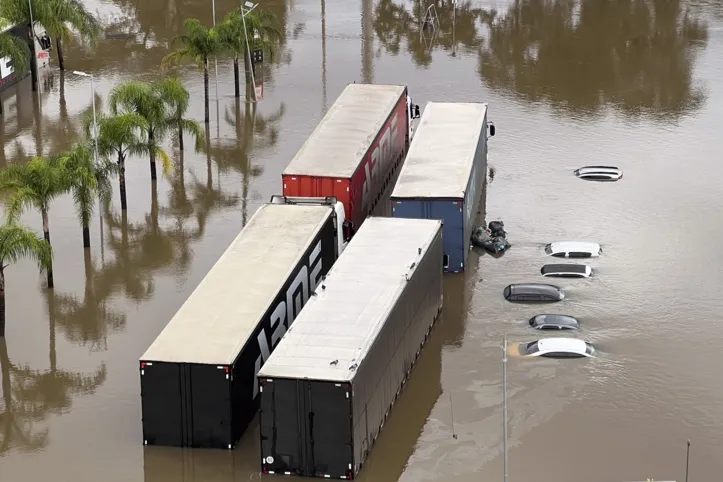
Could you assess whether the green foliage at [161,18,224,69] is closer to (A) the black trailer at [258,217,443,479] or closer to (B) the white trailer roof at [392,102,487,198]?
(B) the white trailer roof at [392,102,487,198]

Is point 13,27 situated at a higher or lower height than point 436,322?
higher

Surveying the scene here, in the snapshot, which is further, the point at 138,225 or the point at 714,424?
the point at 138,225

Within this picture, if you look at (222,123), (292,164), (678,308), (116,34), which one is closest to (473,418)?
(678,308)

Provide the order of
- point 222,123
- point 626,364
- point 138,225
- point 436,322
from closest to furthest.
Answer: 1. point 626,364
2. point 436,322
3. point 138,225
4. point 222,123

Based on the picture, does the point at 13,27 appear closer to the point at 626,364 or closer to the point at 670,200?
the point at 670,200

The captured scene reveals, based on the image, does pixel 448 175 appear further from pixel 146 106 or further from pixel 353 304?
pixel 146 106

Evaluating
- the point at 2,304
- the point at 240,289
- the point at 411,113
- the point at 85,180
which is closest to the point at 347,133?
the point at 85,180

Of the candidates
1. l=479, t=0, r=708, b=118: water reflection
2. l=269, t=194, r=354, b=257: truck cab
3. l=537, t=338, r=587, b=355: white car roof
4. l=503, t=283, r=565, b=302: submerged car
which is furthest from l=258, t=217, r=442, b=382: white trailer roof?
l=479, t=0, r=708, b=118: water reflection
